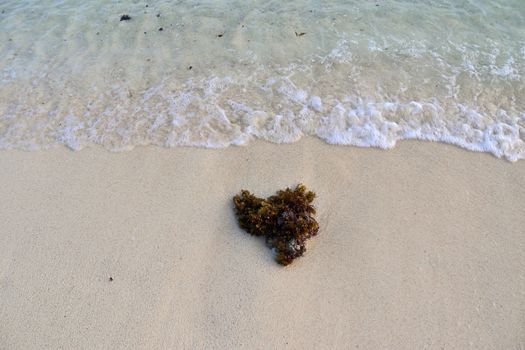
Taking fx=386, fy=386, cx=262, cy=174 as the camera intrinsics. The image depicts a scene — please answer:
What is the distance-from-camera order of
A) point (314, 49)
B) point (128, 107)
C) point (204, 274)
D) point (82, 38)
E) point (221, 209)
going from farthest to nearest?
point (82, 38) → point (314, 49) → point (128, 107) → point (221, 209) → point (204, 274)

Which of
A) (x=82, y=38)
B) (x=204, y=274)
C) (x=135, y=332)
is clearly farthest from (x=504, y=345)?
(x=82, y=38)

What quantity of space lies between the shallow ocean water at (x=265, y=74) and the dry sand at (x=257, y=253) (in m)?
0.43

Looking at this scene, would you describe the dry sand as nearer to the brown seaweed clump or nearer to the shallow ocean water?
the brown seaweed clump

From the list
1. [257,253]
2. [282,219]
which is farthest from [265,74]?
[257,253]

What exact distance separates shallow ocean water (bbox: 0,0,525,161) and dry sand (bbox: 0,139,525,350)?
43 cm

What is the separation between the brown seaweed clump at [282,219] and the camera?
360cm

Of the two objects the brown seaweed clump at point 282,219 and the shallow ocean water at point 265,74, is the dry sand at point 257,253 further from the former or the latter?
the shallow ocean water at point 265,74

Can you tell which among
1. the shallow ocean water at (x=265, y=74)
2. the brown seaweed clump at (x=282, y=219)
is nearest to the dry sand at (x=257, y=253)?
the brown seaweed clump at (x=282, y=219)

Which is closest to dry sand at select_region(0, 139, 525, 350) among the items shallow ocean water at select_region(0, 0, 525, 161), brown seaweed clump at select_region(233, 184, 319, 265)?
brown seaweed clump at select_region(233, 184, 319, 265)

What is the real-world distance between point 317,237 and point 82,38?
5841 mm

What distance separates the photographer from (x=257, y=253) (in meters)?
3.67

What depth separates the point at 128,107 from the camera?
542 centimetres

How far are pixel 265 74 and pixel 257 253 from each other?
3108 mm

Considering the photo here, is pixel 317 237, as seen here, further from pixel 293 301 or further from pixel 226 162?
pixel 226 162
